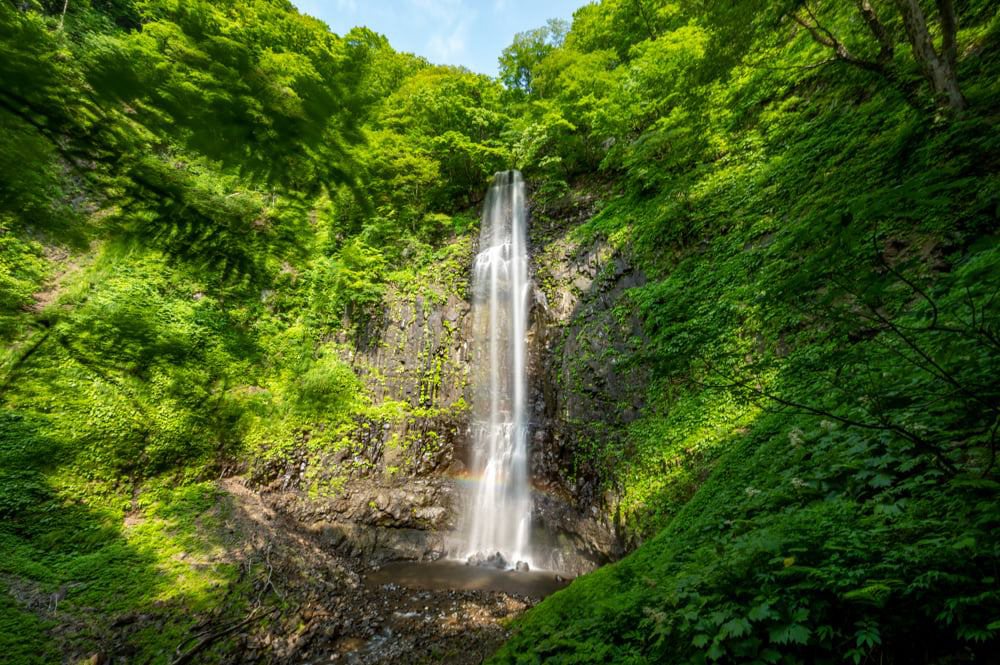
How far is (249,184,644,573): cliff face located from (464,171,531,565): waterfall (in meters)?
0.38

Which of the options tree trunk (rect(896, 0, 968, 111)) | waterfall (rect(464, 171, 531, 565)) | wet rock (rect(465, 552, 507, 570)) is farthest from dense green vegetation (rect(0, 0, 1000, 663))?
wet rock (rect(465, 552, 507, 570))

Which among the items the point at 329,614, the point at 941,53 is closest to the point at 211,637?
the point at 329,614

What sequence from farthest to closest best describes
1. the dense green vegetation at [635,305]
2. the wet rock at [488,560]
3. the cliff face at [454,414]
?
the cliff face at [454,414]
the wet rock at [488,560]
the dense green vegetation at [635,305]

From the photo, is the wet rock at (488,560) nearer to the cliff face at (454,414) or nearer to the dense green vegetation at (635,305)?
the cliff face at (454,414)

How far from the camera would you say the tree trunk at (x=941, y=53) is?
156 inches

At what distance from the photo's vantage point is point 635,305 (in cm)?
916

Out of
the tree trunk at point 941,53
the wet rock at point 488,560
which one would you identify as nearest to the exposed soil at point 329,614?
the wet rock at point 488,560

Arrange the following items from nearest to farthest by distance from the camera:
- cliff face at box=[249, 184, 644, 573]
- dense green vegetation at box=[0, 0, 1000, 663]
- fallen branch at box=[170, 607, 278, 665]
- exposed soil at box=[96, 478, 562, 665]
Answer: dense green vegetation at box=[0, 0, 1000, 663], fallen branch at box=[170, 607, 278, 665], exposed soil at box=[96, 478, 562, 665], cliff face at box=[249, 184, 644, 573]

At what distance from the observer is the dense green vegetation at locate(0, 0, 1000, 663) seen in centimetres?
174

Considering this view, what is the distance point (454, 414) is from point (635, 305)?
6.01m

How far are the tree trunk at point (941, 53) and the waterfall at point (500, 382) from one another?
901 cm

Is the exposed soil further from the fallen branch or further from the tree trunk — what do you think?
the tree trunk

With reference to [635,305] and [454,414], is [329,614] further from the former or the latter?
[635,305]

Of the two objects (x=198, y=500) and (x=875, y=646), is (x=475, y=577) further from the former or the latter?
(x=875, y=646)
